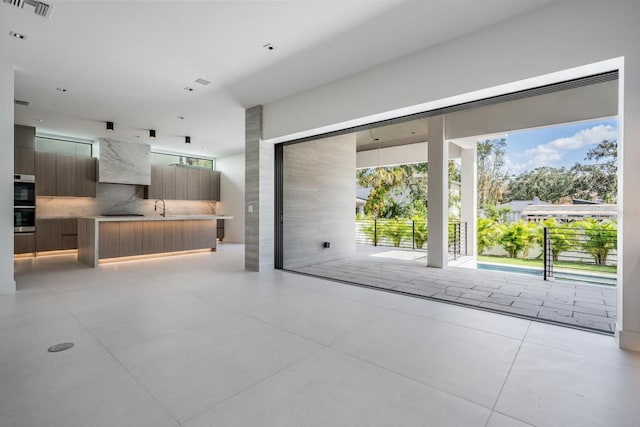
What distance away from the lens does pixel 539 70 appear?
9.21ft

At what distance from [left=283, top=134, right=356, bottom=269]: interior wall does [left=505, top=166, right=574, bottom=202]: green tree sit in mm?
5179

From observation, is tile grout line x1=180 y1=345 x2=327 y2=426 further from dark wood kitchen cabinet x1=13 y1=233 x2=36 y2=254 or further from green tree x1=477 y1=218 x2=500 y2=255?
dark wood kitchen cabinet x1=13 y1=233 x2=36 y2=254

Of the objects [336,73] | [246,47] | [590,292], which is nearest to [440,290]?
[590,292]

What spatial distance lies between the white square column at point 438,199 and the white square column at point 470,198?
2.12 metres

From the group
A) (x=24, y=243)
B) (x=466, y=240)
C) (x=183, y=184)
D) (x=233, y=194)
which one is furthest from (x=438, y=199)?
(x=24, y=243)

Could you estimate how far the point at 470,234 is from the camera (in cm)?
782

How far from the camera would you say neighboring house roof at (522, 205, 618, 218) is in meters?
5.97

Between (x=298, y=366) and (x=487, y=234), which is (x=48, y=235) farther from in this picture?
(x=487, y=234)

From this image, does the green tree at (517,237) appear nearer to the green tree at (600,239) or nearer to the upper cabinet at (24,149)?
the green tree at (600,239)

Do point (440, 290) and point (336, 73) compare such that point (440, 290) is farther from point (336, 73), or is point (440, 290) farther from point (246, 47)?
point (246, 47)

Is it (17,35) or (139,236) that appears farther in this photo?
(139,236)

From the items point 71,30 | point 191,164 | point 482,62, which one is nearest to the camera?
point 482,62

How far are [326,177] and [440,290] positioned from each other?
360 cm

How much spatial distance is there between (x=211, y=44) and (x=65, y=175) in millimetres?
6657
